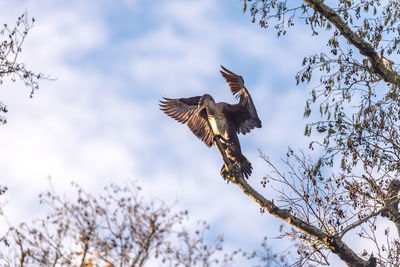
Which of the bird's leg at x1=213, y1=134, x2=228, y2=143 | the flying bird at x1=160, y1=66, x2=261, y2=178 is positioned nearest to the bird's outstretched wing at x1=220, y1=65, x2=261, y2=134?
the flying bird at x1=160, y1=66, x2=261, y2=178

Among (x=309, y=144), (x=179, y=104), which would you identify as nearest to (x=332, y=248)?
(x=309, y=144)

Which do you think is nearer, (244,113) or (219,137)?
(219,137)

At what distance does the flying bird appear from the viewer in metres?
8.41

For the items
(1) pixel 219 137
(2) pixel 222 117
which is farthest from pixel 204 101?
(1) pixel 219 137

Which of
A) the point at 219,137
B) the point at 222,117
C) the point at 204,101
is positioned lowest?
the point at 219,137

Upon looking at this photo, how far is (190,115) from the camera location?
8922mm

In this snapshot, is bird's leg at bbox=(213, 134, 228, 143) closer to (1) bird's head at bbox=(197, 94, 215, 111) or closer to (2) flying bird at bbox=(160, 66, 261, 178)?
(2) flying bird at bbox=(160, 66, 261, 178)

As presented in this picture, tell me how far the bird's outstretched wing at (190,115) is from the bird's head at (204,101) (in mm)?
99

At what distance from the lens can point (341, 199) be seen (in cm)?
823

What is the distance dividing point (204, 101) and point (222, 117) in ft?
1.13

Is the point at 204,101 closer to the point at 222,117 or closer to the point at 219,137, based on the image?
the point at 222,117

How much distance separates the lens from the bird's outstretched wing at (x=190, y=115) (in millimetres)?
8703

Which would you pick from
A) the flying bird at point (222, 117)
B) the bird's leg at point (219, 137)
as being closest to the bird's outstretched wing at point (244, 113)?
the flying bird at point (222, 117)

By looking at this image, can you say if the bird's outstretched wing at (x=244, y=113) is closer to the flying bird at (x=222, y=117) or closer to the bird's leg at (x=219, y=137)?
the flying bird at (x=222, y=117)
